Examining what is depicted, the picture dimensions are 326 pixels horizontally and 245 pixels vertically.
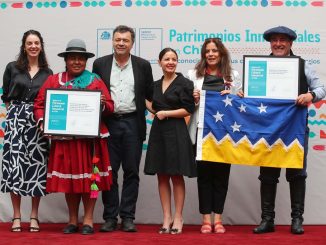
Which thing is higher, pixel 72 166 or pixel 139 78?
pixel 139 78

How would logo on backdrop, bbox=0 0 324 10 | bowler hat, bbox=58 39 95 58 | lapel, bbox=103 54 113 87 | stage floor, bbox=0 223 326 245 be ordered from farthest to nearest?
logo on backdrop, bbox=0 0 324 10 < lapel, bbox=103 54 113 87 < bowler hat, bbox=58 39 95 58 < stage floor, bbox=0 223 326 245

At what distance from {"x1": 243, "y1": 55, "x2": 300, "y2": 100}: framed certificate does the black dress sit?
0.45 meters

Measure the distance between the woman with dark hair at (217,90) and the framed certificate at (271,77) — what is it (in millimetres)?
169

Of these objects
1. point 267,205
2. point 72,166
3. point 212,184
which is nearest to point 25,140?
point 72,166

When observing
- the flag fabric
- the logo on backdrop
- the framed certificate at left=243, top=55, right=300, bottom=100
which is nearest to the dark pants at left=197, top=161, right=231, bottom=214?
the flag fabric

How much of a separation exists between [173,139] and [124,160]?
46cm

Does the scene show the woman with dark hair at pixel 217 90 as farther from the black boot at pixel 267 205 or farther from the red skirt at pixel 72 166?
the red skirt at pixel 72 166

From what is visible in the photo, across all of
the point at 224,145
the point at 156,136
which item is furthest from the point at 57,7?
the point at 224,145

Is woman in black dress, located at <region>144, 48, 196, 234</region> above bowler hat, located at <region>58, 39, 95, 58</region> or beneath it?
beneath

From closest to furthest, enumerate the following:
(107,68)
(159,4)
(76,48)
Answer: (76,48), (107,68), (159,4)

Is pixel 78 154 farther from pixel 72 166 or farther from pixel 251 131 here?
pixel 251 131

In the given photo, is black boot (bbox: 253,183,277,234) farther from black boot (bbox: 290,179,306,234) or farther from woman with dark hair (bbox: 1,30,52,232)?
woman with dark hair (bbox: 1,30,52,232)

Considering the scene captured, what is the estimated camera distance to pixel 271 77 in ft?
15.1

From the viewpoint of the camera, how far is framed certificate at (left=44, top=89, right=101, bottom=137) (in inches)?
178
